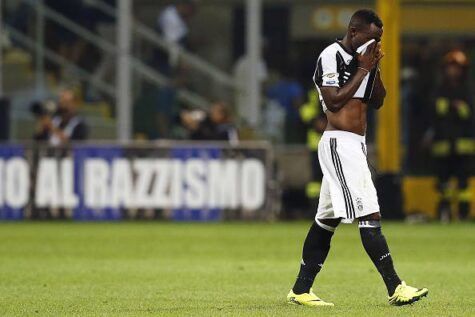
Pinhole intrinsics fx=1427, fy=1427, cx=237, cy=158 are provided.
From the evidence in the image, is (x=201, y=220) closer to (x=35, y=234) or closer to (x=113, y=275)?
(x=35, y=234)

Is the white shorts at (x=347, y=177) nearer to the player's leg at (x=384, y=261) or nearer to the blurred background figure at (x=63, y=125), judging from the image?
the player's leg at (x=384, y=261)

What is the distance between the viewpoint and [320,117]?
69.6 ft

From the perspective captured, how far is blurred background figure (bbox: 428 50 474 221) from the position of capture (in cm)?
2114

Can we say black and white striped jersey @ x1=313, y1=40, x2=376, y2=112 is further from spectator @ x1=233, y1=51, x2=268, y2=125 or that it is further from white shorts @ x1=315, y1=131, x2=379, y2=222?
spectator @ x1=233, y1=51, x2=268, y2=125

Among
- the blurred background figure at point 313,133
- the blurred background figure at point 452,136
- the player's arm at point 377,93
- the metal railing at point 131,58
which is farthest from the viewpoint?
the metal railing at point 131,58

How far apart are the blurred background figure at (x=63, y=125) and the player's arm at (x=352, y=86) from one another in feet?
41.0

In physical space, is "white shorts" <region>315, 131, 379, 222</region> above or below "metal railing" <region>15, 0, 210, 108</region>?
below

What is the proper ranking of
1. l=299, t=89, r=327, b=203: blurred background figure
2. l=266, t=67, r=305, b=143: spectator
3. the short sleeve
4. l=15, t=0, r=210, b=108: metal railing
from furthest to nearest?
l=15, t=0, r=210, b=108: metal railing, l=266, t=67, r=305, b=143: spectator, l=299, t=89, r=327, b=203: blurred background figure, the short sleeve

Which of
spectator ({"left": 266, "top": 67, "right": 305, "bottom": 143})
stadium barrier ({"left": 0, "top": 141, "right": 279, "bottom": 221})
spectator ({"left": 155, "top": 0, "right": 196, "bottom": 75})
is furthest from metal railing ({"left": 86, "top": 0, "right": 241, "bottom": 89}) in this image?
stadium barrier ({"left": 0, "top": 141, "right": 279, "bottom": 221})

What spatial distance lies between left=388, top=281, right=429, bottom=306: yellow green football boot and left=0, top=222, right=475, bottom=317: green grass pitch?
9cm

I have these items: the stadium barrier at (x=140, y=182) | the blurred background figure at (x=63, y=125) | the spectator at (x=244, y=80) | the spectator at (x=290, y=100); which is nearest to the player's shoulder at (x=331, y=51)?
the stadium barrier at (x=140, y=182)

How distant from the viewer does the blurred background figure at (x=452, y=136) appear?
69.4 ft

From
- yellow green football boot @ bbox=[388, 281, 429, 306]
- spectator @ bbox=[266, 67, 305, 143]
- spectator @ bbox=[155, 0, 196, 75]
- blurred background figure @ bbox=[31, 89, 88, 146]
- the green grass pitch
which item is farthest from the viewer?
spectator @ bbox=[155, 0, 196, 75]

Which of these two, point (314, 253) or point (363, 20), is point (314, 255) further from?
point (363, 20)
